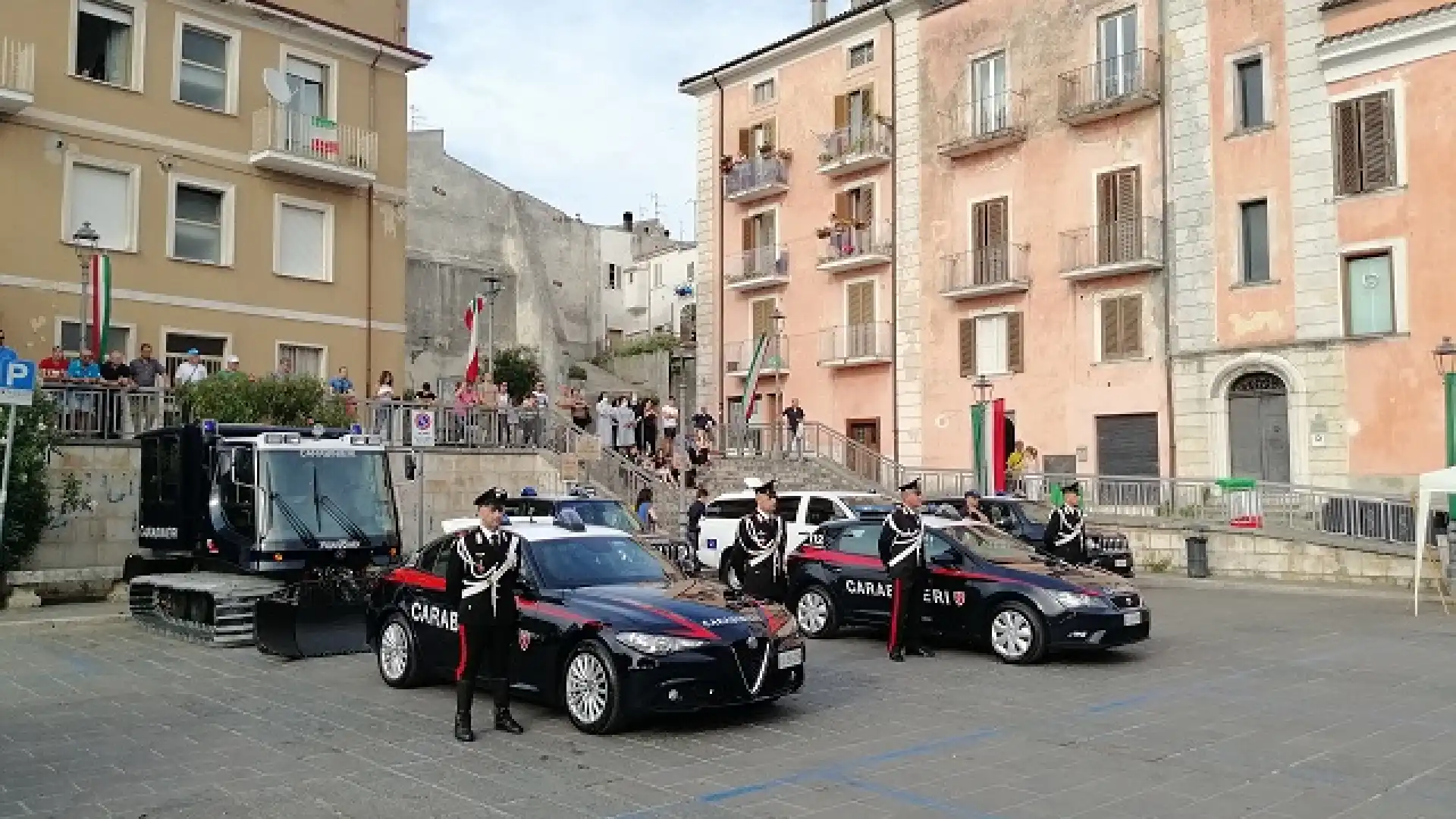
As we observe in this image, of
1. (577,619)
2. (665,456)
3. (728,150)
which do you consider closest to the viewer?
(577,619)

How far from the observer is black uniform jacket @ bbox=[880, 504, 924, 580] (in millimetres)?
12484

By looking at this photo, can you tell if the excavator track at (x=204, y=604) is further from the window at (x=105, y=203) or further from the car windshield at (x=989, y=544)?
the window at (x=105, y=203)

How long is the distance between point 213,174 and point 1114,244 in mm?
21309

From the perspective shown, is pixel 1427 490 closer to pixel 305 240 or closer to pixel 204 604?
pixel 204 604

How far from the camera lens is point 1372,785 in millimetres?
7348

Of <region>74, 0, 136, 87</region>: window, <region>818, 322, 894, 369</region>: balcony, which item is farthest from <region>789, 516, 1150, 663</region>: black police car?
<region>818, 322, 894, 369</region>: balcony

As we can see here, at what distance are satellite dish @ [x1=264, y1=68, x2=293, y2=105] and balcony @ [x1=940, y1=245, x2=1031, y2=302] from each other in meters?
18.0

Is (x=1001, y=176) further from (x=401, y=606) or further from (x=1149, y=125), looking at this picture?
(x=401, y=606)

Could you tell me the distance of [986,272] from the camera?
3300 cm

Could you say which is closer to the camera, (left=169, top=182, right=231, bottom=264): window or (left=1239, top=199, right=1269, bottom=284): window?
(left=169, top=182, right=231, bottom=264): window

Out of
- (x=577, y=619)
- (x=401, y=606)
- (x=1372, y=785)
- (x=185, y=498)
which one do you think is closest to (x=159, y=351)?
(x=185, y=498)

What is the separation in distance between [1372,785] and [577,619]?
551 centimetres

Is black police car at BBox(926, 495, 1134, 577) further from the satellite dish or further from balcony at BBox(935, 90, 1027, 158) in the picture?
the satellite dish

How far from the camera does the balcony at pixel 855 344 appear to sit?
3566 cm
